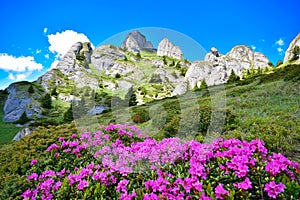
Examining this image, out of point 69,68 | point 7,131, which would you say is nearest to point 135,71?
point 7,131

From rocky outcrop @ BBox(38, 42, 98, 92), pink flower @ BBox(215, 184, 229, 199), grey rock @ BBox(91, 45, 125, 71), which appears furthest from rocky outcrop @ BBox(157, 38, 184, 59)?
rocky outcrop @ BBox(38, 42, 98, 92)

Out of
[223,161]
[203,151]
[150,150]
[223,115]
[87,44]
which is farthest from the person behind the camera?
[87,44]

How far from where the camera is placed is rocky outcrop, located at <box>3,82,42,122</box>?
4222cm

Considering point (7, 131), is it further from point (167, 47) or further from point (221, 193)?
point (221, 193)

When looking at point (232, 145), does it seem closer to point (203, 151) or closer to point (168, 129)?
point (203, 151)

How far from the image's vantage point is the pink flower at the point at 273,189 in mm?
2666

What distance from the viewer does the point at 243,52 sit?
11894 centimetres

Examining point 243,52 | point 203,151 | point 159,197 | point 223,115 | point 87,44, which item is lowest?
point 159,197

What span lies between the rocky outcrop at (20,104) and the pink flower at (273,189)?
4794cm

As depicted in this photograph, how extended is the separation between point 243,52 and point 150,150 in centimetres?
13230

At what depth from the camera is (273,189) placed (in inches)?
107

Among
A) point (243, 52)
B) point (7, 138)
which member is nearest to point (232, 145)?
point (7, 138)

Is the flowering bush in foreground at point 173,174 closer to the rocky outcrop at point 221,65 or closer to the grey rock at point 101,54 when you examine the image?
the grey rock at point 101,54

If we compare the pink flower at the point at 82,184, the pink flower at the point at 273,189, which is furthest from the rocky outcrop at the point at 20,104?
the pink flower at the point at 273,189
